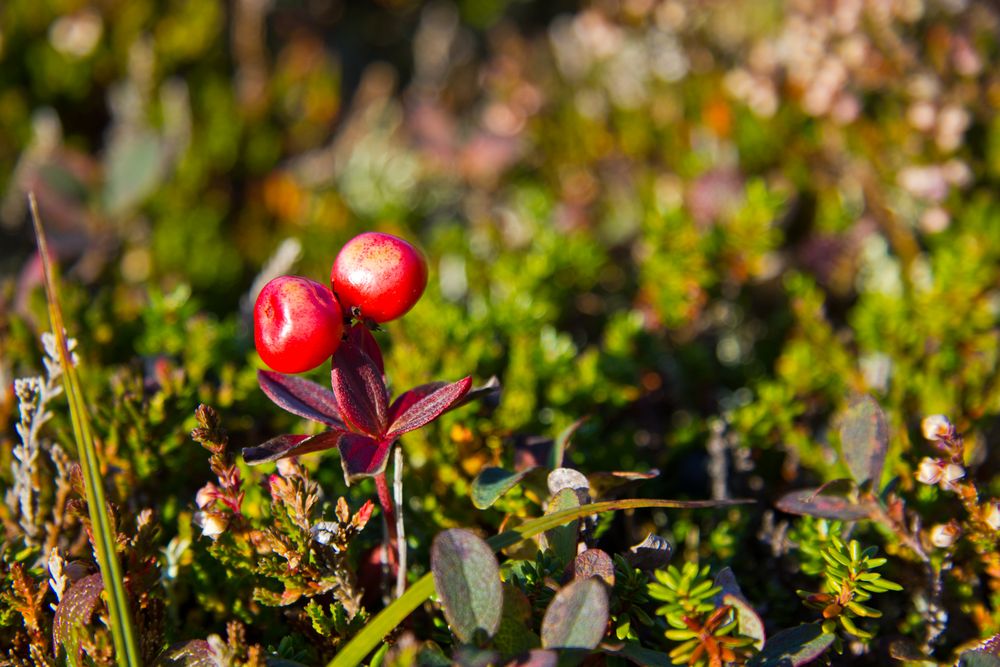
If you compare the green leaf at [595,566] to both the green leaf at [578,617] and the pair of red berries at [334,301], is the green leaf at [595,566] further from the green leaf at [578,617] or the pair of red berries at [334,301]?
the pair of red berries at [334,301]

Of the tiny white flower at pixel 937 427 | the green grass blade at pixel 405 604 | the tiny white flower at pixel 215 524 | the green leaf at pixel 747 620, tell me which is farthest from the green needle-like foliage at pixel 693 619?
the tiny white flower at pixel 215 524

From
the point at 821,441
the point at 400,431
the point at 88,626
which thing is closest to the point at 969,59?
the point at 821,441

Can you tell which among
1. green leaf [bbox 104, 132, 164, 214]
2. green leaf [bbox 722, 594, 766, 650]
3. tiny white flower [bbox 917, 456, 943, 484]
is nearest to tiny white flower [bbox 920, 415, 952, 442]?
tiny white flower [bbox 917, 456, 943, 484]

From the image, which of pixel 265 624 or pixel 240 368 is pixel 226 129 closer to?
pixel 240 368

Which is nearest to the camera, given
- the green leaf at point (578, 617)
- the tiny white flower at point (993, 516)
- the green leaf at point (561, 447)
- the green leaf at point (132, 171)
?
the green leaf at point (578, 617)

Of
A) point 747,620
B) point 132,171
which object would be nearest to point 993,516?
point 747,620

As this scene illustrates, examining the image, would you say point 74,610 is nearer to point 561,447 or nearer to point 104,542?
point 104,542
